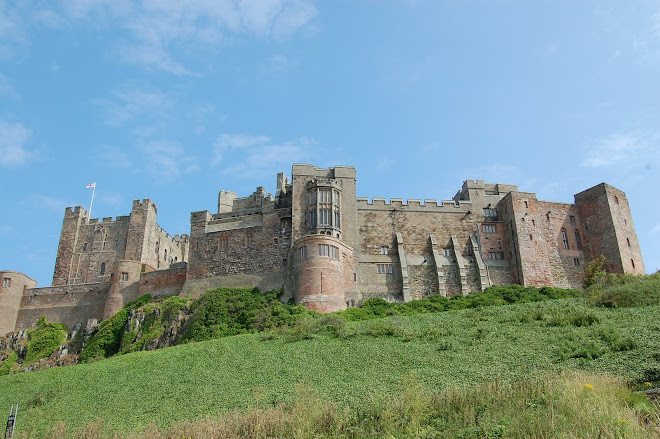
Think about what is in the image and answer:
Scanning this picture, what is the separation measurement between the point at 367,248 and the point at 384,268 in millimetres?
2375

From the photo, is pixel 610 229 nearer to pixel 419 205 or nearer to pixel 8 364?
pixel 419 205

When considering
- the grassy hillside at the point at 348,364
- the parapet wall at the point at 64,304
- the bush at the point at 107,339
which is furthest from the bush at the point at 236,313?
the parapet wall at the point at 64,304

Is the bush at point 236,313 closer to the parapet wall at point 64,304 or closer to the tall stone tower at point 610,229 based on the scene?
the parapet wall at point 64,304

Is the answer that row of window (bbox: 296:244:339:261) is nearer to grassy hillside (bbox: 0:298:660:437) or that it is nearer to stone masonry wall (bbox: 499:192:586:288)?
grassy hillside (bbox: 0:298:660:437)

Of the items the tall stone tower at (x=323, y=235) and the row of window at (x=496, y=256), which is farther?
the row of window at (x=496, y=256)

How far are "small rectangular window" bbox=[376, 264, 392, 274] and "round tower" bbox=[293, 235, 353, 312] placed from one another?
161 inches

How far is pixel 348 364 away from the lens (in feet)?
89.6

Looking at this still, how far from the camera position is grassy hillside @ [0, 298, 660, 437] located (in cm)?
2261

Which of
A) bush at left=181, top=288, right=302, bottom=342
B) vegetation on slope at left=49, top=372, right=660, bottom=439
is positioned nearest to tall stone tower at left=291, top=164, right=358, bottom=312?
bush at left=181, top=288, right=302, bottom=342

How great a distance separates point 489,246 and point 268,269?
1946 cm

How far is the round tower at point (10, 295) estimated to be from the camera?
5503 centimetres

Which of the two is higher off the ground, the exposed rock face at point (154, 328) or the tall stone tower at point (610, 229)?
the tall stone tower at point (610, 229)

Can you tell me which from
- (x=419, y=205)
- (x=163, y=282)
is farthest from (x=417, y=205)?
(x=163, y=282)

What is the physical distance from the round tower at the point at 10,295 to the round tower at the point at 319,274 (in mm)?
28800
